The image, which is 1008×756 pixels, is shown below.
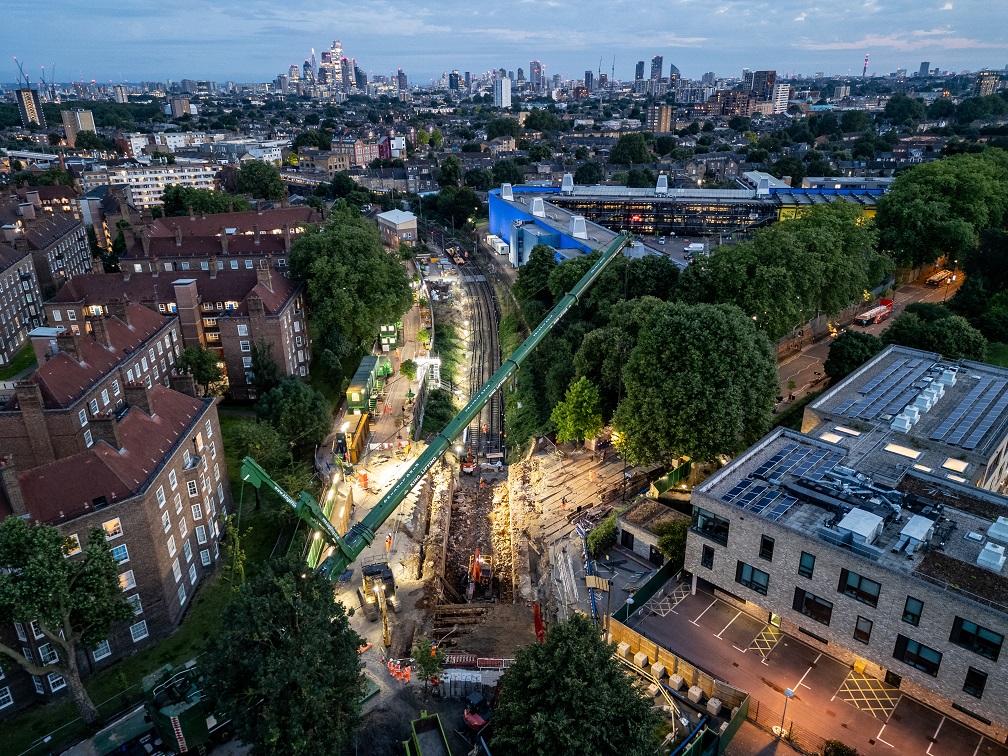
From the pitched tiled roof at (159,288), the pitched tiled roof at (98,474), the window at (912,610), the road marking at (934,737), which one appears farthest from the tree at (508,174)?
the road marking at (934,737)

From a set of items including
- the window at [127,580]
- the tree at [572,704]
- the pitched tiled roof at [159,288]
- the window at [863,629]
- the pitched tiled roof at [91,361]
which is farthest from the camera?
the pitched tiled roof at [159,288]

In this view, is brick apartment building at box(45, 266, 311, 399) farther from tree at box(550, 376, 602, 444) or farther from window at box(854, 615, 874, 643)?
window at box(854, 615, 874, 643)

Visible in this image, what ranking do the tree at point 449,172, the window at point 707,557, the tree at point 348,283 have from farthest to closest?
the tree at point 449,172
the tree at point 348,283
the window at point 707,557

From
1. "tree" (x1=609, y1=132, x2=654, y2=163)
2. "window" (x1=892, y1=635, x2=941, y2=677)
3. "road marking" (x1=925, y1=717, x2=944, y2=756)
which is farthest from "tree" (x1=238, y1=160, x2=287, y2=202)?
"road marking" (x1=925, y1=717, x2=944, y2=756)

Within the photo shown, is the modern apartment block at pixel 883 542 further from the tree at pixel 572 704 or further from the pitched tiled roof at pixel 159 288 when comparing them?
the pitched tiled roof at pixel 159 288

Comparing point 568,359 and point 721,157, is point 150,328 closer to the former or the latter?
point 568,359

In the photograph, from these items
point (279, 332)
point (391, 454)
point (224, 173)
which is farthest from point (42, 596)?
point (224, 173)

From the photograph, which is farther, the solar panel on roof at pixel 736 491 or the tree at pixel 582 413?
the tree at pixel 582 413
